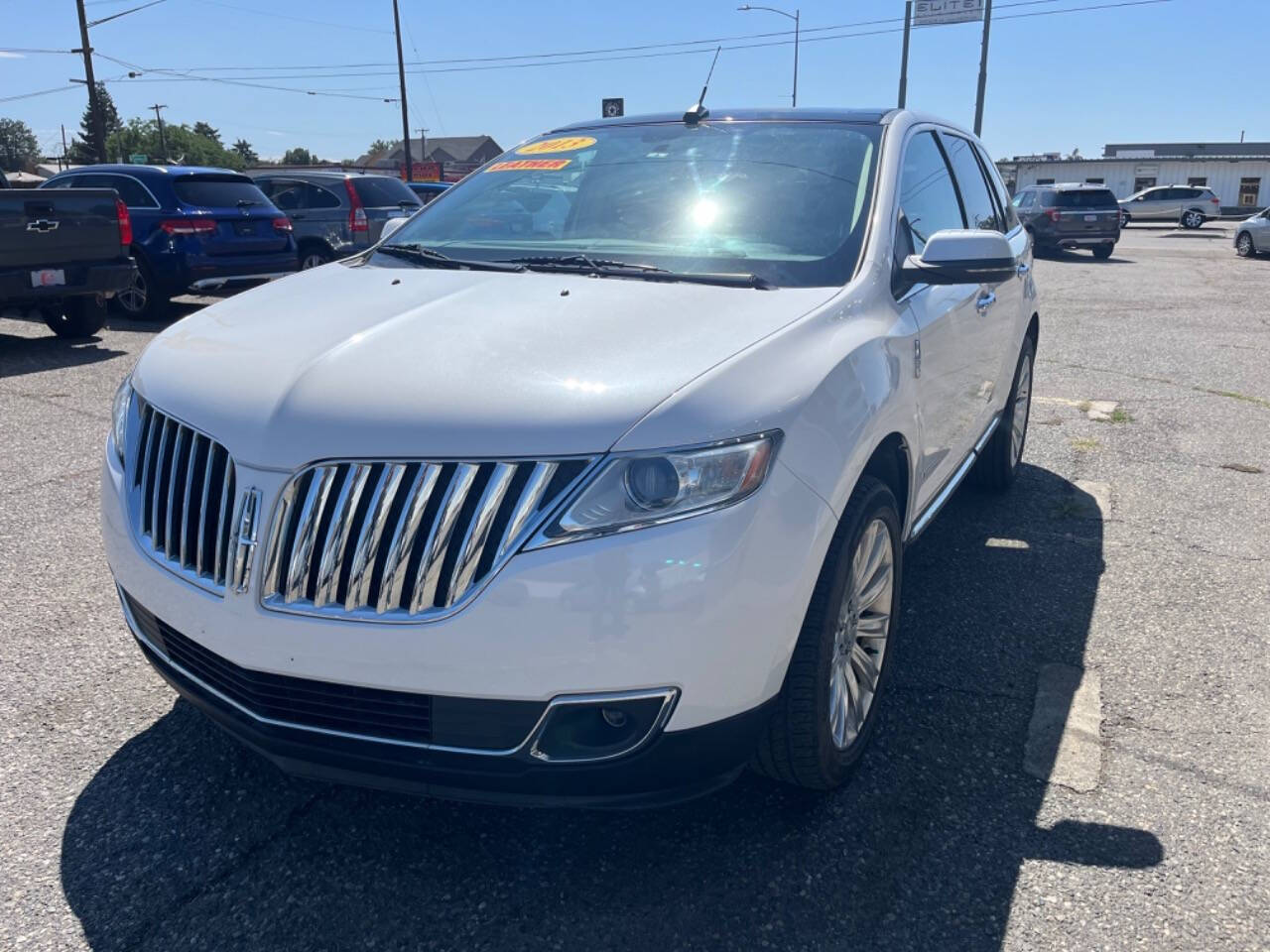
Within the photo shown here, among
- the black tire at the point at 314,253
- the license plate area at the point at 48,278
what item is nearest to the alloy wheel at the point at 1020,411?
the license plate area at the point at 48,278

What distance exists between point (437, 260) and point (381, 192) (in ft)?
38.2

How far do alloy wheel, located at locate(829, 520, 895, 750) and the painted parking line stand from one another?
0.52 metres

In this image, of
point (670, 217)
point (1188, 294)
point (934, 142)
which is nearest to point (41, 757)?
point (670, 217)

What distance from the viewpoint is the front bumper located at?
2025 mm

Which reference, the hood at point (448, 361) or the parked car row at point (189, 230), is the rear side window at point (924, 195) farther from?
the parked car row at point (189, 230)

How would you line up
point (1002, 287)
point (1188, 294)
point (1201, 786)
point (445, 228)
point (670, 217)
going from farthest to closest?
point (1188, 294) → point (1002, 287) → point (445, 228) → point (670, 217) → point (1201, 786)

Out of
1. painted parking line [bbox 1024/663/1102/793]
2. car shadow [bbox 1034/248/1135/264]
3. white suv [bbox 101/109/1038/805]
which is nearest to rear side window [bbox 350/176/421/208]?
white suv [bbox 101/109/1038/805]

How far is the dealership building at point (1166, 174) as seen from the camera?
188 ft

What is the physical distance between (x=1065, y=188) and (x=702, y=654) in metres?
25.9

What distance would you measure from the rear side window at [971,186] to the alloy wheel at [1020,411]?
2.71ft

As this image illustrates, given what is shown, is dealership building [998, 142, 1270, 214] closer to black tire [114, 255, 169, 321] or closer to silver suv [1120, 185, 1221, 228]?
silver suv [1120, 185, 1221, 228]

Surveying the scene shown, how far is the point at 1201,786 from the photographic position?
2.83 meters

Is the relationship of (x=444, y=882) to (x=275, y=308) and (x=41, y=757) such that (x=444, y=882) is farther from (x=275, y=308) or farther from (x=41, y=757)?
(x=275, y=308)

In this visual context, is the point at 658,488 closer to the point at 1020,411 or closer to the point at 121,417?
the point at 121,417
